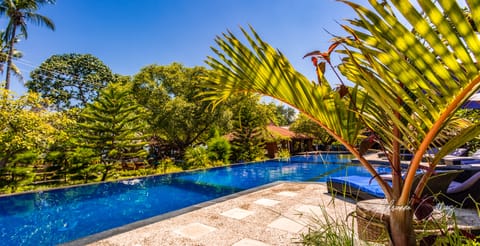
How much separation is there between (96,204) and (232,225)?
230 inches

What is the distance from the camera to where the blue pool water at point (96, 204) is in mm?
5309

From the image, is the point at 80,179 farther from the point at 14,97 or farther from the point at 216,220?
the point at 216,220

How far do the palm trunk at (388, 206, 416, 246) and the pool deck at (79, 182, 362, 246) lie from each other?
1.42 metres

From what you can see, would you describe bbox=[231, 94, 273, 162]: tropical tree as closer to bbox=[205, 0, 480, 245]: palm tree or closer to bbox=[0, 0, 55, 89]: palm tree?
bbox=[0, 0, 55, 89]: palm tree

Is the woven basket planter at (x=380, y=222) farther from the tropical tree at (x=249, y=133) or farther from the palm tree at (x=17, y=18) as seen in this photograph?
the palm tree at (x=17, y=18)

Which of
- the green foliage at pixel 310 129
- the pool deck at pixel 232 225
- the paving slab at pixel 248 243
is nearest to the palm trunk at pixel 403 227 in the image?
the pool deck at pixel 232 225

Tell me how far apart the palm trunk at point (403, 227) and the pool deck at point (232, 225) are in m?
1.42

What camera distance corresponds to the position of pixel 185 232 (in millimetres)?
3693

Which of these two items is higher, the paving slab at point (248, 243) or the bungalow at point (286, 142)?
the bungalow at point (286, 142)

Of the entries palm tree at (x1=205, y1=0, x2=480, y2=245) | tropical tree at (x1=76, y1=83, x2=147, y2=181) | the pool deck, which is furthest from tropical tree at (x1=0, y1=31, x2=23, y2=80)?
palm tree at (x1=205, y1=0, x2=480, y2=245)

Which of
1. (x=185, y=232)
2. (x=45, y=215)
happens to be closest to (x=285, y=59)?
(x=185, y=232)

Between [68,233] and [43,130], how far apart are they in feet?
16.9

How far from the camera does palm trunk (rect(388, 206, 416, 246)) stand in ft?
3.34

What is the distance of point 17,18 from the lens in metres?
15.5
